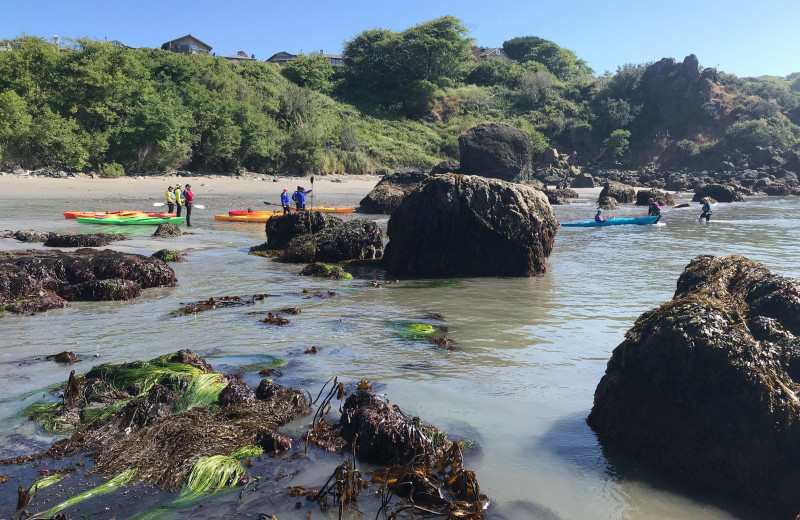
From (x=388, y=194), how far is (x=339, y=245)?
556 inches

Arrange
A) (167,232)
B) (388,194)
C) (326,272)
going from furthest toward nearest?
(388,194) < (167,232) < (326,272)

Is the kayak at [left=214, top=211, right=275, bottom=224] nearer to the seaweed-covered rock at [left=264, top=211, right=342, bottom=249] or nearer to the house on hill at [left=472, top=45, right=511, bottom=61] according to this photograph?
the seaweed-covered rock at [left=264, top=211, right=342, bottom=249]

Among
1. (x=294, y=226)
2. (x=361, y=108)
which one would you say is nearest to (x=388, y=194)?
(x=294, y=226)

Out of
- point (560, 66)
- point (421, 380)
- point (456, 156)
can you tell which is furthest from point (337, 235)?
point (560, 66)

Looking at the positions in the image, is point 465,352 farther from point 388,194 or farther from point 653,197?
point 653,197

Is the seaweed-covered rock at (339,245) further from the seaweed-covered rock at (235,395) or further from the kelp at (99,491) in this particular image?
the kelp at (99,491)

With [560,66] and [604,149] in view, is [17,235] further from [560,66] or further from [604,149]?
[560,66]

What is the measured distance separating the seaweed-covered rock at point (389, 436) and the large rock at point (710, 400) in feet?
4.72

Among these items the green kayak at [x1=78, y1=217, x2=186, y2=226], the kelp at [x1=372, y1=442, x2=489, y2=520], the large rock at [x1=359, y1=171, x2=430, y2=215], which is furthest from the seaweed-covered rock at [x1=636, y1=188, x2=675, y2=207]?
the kelp at [x1=372, y1=442, x2=489, y2=520]

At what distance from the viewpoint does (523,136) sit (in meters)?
38.2

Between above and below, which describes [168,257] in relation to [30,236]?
below

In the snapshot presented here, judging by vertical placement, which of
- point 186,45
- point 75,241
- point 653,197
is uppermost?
Result: point 186,45

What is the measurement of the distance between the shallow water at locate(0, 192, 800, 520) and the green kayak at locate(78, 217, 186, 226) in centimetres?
558

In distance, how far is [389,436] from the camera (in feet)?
15.6
